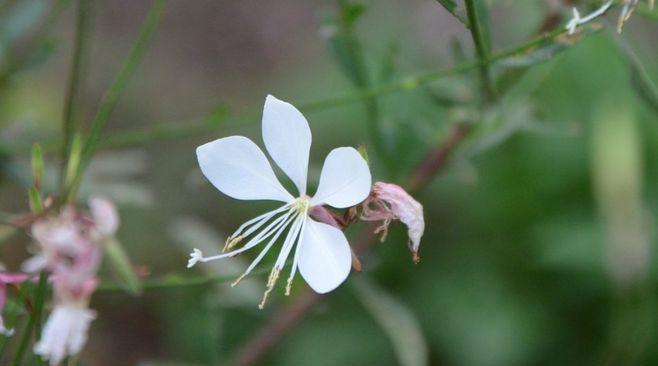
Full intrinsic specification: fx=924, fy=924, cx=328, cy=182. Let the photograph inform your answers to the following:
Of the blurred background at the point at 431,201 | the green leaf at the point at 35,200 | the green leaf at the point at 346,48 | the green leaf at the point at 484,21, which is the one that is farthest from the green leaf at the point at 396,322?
the green leaf at the point at 35,200

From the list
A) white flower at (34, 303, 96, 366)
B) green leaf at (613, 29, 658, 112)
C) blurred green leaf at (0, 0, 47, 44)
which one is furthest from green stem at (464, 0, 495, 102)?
blurred green leaf at (0, 0, 47, 44)

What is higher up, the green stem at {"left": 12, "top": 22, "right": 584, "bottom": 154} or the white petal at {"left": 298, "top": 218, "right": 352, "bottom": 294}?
the green stem at {"left": 12, "top": 22, "right": 584, "bottom": 154}

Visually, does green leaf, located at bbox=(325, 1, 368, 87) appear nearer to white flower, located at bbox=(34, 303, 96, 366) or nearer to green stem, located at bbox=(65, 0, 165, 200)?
green stem, located at bbox=(65, 0, 165, 200)

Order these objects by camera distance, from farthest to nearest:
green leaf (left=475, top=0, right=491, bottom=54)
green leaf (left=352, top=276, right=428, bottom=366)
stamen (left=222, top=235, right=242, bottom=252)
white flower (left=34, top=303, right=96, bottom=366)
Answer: green leaf (left=352, top=276, right=428, bottom=366)
green leaf (left=475, top=0, right=491, bottom=54)
stamen (left=222, top=235, right=242, bottom=252)
white flower (left=34, top=303, right=96, bottom=366)

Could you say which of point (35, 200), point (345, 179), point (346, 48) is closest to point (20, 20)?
point (346, 48)

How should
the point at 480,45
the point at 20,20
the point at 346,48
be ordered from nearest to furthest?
the point at 480,45, the point at 346,48, the point at 20,20

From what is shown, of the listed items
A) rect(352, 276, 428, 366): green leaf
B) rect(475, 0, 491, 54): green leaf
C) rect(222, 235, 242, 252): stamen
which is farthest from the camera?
rect(352, 276, 428, 366): green leaf

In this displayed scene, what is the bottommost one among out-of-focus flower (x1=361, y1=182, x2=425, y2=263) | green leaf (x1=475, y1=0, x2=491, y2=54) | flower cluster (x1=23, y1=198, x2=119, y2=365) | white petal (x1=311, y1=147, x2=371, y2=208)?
flower cluster (x1=23, y1=198, x2=119, y2=365)

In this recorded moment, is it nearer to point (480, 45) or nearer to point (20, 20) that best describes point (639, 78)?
point (480, 45)
